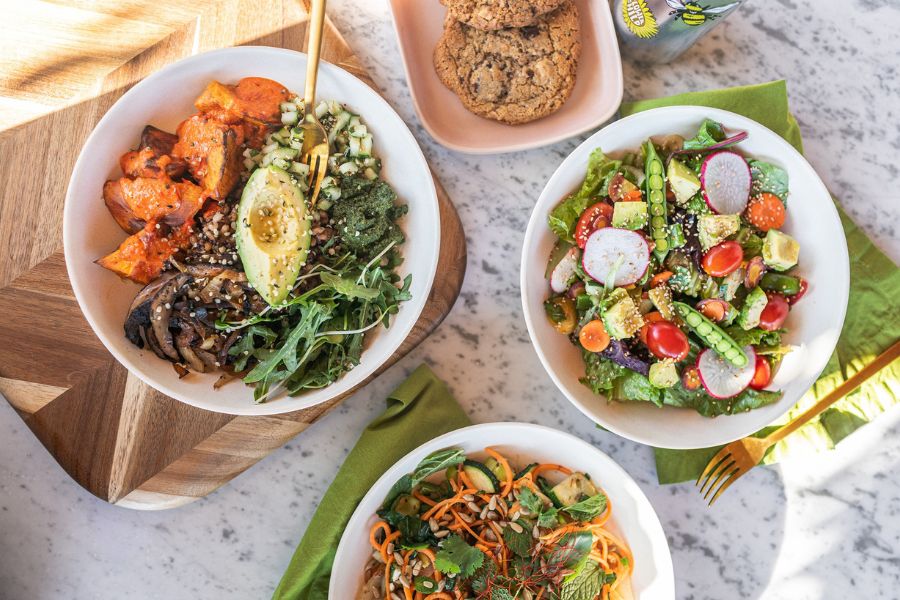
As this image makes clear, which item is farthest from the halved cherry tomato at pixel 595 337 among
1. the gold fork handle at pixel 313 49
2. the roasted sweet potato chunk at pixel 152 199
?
the roasted sweet potato chunk at pixel 152 199

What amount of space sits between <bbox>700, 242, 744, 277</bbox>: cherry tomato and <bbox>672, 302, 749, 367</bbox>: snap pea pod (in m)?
0.14

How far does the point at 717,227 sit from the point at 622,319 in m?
0.42

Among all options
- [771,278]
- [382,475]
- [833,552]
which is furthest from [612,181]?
[833,552]

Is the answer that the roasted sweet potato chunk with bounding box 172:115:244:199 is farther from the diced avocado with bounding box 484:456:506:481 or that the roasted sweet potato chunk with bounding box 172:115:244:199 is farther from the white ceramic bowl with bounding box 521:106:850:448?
the diced avocado with bounding box 484:456:506:481

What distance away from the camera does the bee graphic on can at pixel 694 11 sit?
2047 mm

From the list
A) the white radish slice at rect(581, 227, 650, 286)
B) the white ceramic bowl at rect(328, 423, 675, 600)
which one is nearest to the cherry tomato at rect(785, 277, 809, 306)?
the white radish slice at rect(581, 227, 650, 286)

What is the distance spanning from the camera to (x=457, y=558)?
220cm

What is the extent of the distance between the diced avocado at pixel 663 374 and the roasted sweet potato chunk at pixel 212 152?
4.69 feet

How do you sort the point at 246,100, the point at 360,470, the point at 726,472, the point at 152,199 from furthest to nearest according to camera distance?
the point at 726,472
the point at 360,470
the point at 246,100
the point at 152,199

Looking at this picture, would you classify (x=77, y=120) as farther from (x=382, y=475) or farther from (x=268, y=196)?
(x=382, y=475)

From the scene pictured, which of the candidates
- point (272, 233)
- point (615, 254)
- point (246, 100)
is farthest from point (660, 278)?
point (246, 100)

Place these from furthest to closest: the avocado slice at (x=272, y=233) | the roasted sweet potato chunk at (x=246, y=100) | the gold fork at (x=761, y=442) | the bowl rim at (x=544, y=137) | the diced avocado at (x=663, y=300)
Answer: the gold fork at (x=761, y=442)
the bowl rim at (x=544, y=137)
the diced avocado at (x=663, y=300)
the roasted sweet potato chunk at (x=246, y=100)
the avocado slice at (x=272, y=233)

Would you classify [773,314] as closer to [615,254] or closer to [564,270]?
[615,254]

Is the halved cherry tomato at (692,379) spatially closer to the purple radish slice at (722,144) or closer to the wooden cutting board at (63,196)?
the purple radish slice at (722,144)
